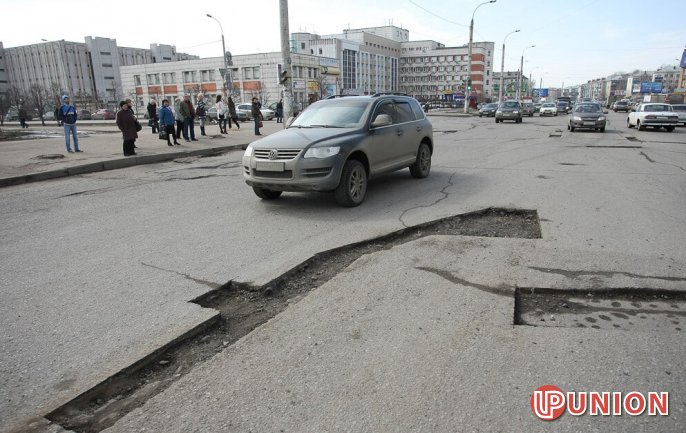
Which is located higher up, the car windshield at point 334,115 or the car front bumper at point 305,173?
the car windshield at point 334,115

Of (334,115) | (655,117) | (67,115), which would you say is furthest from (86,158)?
(655,117)

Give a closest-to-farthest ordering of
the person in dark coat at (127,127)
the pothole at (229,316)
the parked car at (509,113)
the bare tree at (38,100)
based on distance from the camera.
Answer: the pothole at (229,316) → the person in dark coat at (127,127) → the parked car at (509,113) → the bare tree at (38,100)

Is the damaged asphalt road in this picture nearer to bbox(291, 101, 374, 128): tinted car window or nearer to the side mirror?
the side mirror

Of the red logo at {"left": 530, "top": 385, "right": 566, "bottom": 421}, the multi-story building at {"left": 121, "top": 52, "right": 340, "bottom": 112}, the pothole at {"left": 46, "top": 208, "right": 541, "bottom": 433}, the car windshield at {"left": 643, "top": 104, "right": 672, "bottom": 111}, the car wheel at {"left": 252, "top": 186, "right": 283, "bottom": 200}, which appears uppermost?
the multi-story building at {"left": 121, "top": 52, "right": 340, "bottom": 112}

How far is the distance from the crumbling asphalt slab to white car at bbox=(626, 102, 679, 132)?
24.8 m

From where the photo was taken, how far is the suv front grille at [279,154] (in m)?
6.70

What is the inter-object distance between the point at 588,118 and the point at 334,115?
19.6 m

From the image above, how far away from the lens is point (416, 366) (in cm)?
283

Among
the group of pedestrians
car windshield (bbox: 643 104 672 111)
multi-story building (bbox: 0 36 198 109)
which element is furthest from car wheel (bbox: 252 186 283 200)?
multi-story building (bbox: 0 36 198 109)

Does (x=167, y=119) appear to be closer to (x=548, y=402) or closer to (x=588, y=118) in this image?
(x=548, y=402)

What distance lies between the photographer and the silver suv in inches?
263

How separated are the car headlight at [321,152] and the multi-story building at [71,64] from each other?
122 m

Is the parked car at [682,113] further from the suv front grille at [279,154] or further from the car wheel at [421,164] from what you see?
the suv front grille at [279,154]

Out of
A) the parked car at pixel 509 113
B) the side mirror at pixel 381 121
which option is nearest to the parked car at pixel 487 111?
the parked car at pixel 509 113
